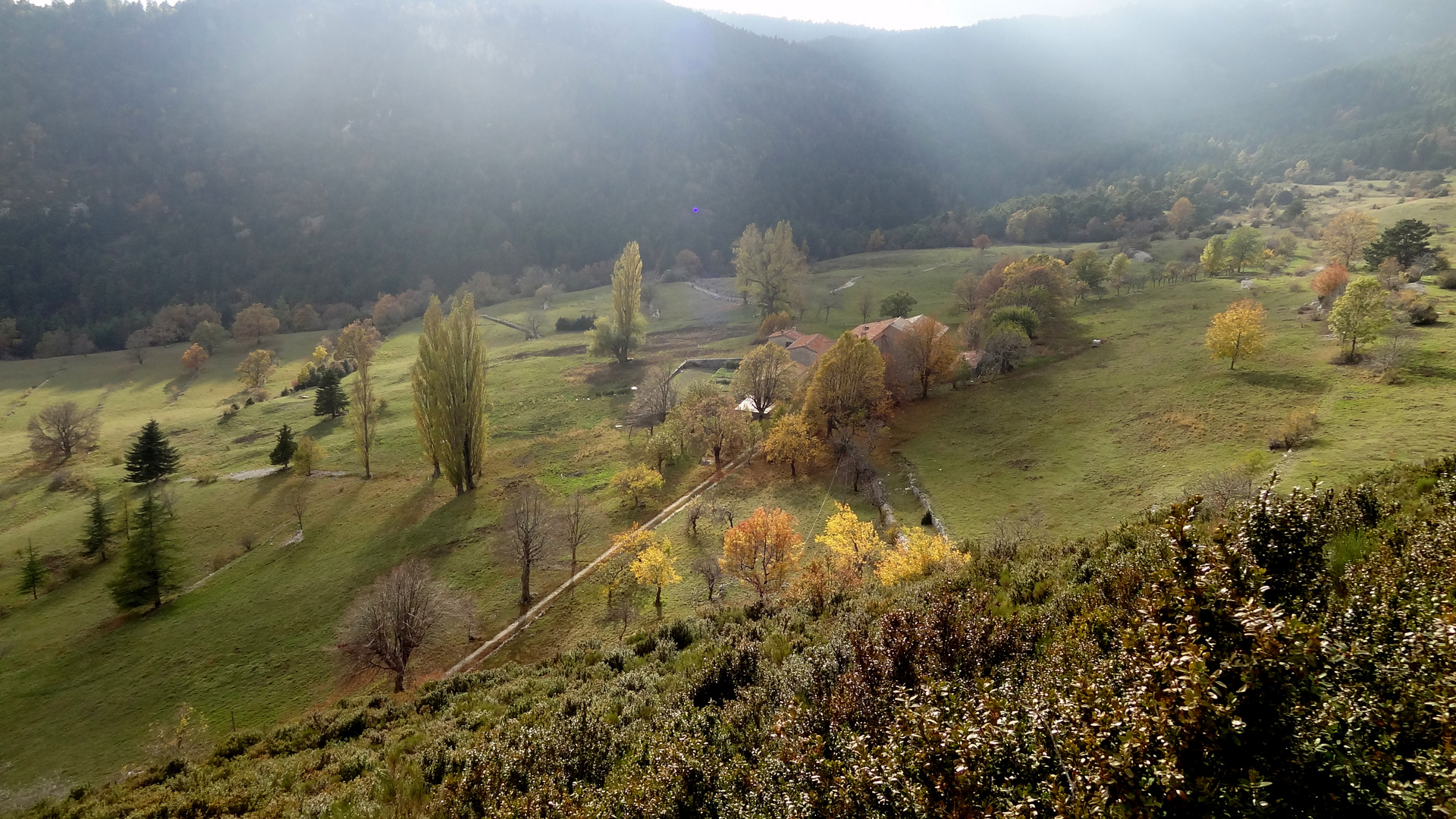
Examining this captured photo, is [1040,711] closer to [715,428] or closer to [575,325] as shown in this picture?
[715,428]

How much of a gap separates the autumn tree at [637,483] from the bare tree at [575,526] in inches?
122

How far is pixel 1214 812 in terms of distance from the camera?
13.9ft

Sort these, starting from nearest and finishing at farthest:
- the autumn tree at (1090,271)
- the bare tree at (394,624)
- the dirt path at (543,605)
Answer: the bare tree at (394,624) < the dirt path at (543,605) < the autumn tree at (1090,271)

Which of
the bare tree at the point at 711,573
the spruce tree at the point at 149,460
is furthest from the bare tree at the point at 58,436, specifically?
the bare tree at the point at 711,573

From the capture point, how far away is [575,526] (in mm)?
33938

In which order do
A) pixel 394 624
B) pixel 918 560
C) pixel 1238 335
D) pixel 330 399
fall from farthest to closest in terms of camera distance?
pixel 330 399, pixel 1238 335, pixel 394 624, pixel 918 560

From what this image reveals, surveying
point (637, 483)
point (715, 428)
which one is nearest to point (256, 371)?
point (637, 483)

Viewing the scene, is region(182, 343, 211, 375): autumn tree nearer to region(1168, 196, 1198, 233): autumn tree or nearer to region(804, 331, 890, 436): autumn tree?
region(804, 331, 890, 436): autumn tree

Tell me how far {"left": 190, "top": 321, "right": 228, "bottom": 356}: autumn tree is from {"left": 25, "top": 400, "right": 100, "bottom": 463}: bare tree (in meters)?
39.7

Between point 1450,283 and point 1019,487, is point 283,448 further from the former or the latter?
point 1450,283

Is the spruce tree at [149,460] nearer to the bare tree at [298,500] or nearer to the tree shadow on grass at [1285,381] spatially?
the bare tree at [298,500]

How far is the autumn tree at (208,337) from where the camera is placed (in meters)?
90.1

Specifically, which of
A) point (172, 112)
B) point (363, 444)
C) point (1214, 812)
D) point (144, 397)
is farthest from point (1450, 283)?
point (172, 112)

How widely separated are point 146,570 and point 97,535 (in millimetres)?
9890
